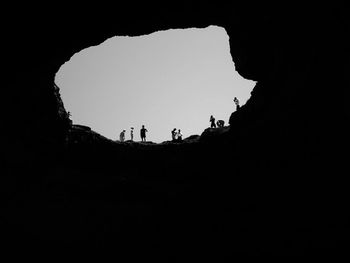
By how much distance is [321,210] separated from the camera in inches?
343

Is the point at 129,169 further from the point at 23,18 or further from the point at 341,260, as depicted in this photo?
the point at 341,260

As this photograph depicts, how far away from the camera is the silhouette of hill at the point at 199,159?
8.63 metres

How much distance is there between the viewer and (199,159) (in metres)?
14.4

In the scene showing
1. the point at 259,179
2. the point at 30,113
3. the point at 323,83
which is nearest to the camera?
the point at 323,83

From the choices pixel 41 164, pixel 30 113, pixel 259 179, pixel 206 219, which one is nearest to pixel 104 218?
pixel 41 164

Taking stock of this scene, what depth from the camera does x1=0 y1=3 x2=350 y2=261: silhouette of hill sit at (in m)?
8.63

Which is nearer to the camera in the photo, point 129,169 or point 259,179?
point 259,179

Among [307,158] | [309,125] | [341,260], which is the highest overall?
[309,125]

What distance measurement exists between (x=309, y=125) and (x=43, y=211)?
447 inches

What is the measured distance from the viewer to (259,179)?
11.0m

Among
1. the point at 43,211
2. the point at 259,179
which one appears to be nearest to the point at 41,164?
the point at 43,211

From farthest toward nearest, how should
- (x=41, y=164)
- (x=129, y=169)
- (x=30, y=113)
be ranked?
(x=129, y=169) < (x=41, y=164) < (x=30, y=113)

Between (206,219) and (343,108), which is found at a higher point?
(343,108)

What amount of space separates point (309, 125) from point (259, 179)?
3.02 metres
